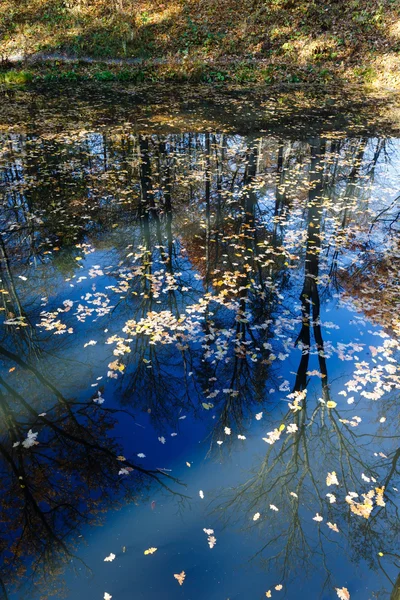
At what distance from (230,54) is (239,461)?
23.5 meters

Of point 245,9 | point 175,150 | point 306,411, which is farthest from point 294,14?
point 306,411

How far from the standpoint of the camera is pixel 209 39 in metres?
22.4

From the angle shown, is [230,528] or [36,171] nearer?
[230,528]

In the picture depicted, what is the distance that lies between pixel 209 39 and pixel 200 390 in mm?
23447

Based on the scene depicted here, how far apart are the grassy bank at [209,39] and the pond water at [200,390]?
1415cm

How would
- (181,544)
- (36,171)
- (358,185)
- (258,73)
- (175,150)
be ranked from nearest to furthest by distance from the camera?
1. (181,544)
2. (358,185)
3. (36,171)
4. (175,150)
5. (258,73)

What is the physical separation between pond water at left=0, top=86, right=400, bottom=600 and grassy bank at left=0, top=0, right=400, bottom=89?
14.2 meters

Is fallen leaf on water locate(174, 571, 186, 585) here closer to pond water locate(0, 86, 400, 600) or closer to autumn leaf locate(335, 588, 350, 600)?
pond water locate(0, 86, 400, 600)

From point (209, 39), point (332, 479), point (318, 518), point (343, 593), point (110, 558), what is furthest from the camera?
point (209, 39)

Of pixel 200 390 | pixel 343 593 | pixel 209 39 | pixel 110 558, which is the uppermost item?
pixel 209 39

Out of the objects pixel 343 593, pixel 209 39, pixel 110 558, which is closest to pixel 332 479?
pixel 343 593

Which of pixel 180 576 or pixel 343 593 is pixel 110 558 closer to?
pixel 180 576

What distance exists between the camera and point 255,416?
4.38 metres

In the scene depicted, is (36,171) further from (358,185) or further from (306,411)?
(306,411)
